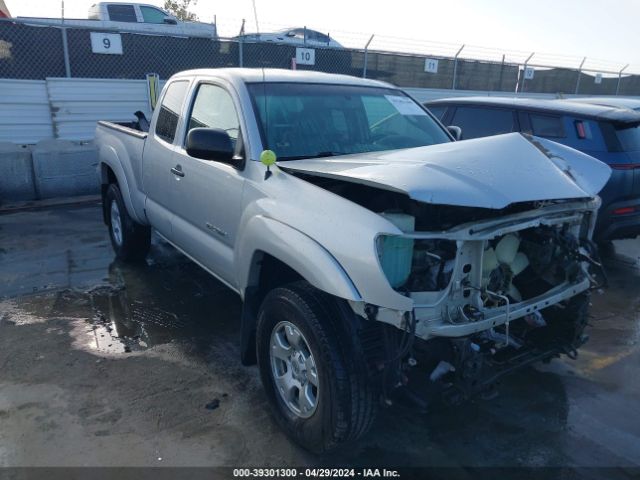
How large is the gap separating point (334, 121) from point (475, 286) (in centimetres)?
178

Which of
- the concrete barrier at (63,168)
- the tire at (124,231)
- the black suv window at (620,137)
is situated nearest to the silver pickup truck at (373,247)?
the tire at (124,231)

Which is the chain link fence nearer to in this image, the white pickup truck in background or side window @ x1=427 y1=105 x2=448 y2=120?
the white pickup truck in background

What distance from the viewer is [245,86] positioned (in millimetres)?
3781

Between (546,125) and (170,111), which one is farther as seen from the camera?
(546,125)

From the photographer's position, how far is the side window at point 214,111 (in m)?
3.79

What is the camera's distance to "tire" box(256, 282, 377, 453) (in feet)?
8.57

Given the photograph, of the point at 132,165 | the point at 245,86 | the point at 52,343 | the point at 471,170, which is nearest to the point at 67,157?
the point at 132,165

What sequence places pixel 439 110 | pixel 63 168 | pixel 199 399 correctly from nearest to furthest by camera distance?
pixel 199 399 → pixel 439 110 → pixel 63 168

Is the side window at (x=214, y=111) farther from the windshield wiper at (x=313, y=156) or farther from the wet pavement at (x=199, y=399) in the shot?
the wet pavement at (x=199, y=399)

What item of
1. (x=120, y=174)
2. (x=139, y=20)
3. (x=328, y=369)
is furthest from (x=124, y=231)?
(x=139, y=20)

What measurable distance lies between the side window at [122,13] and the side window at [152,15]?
0.31 metres

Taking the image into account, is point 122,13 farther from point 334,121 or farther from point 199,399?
point 199,399

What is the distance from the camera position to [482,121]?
679 cm

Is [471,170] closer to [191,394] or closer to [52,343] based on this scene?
[191,394]
